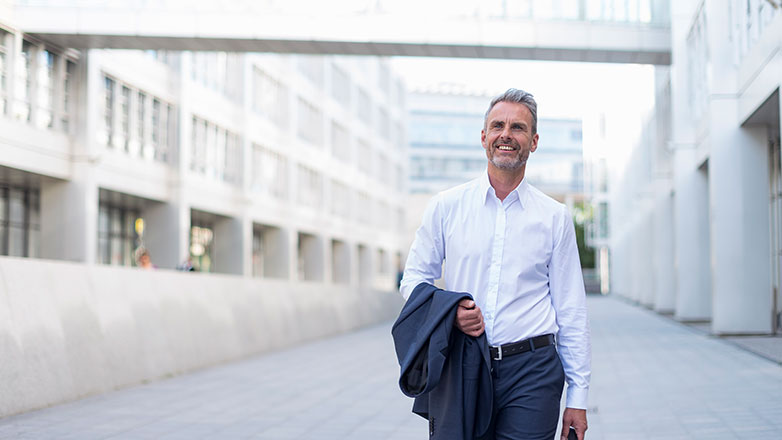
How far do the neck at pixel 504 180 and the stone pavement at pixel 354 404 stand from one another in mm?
4861

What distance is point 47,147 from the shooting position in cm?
2439

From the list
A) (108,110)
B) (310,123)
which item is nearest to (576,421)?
(108,110)

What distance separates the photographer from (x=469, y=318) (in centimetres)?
292

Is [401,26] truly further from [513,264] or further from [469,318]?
[469,318]

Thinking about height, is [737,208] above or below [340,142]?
below

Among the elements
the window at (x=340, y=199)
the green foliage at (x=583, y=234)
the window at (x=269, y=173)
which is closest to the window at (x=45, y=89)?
the window at (x=269, y=173)

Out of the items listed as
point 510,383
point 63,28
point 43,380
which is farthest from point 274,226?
point 510,383

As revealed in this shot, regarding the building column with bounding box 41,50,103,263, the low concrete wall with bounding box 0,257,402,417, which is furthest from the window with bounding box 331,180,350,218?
the low concrete wall with bounding box 0,257,402,417

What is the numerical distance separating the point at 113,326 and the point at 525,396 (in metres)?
8.83

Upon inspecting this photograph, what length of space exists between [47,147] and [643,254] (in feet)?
85.4

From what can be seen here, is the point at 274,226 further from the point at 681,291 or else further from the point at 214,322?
the point at 214,322

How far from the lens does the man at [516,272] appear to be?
306cm

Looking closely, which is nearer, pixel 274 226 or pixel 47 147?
pixel 47 147

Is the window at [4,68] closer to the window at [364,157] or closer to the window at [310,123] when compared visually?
the window at [310,123]
